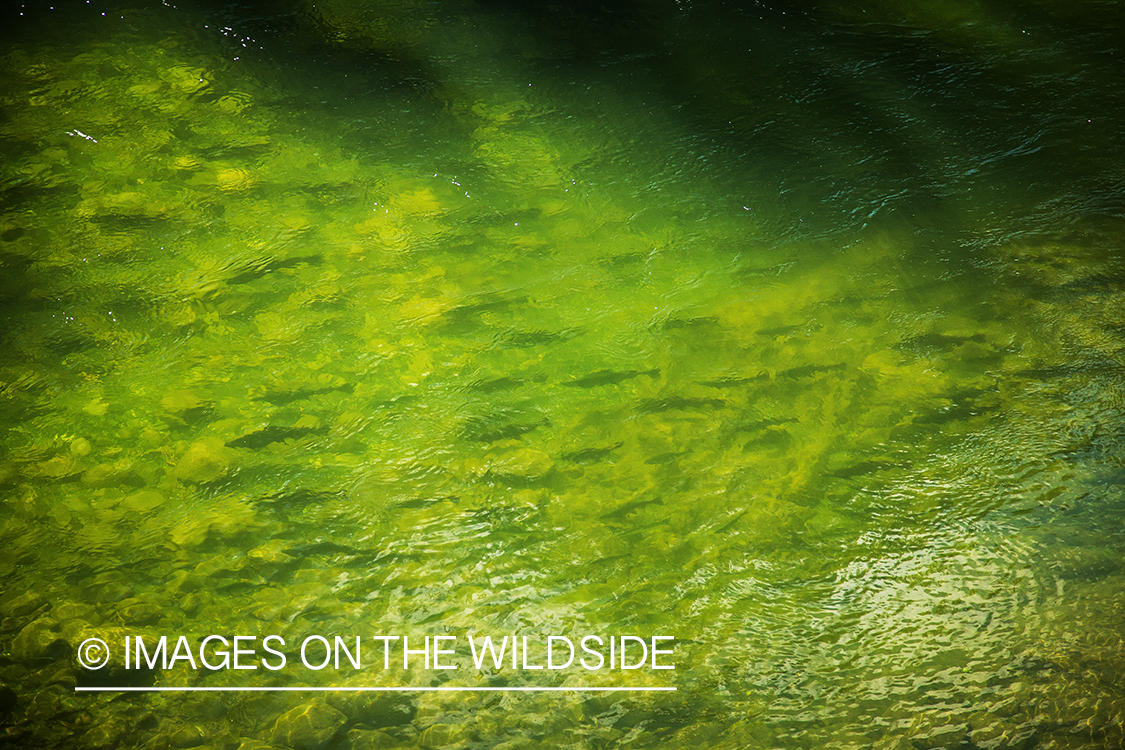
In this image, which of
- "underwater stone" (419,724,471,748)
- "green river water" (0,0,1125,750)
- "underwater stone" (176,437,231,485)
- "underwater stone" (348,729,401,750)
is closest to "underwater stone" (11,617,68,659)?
"green river water" (0,0,1125,750)

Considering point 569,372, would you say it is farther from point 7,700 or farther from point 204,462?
point 7,700

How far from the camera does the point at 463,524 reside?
1462 mm

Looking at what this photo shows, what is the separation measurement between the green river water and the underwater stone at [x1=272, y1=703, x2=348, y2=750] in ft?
0.05

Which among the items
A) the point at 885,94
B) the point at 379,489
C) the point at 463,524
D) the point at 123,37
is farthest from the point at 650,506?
the point at 123,37

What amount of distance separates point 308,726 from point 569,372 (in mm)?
845

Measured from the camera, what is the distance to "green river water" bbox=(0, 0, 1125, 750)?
1275mm

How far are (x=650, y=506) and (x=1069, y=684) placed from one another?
73cm

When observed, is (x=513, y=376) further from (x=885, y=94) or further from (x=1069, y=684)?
(x=885, y=94)

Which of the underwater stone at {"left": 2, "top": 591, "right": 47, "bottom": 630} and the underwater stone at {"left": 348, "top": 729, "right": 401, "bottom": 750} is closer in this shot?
the underwater stone at {"left": 348, "top": 729, "right": 401, "bottom": 750}

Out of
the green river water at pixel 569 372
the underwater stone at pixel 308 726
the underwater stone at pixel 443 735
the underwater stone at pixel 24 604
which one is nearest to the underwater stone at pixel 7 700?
the green river water at pixel 569 372

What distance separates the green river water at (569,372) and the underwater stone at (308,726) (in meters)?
0.01

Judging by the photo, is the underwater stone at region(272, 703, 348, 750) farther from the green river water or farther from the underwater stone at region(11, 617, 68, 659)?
the underwater stone at region(11, 617, 68, 659)

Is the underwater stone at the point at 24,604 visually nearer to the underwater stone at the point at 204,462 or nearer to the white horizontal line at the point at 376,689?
the white horizontal line at the point at 376,689

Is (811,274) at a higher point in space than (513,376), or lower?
higher
